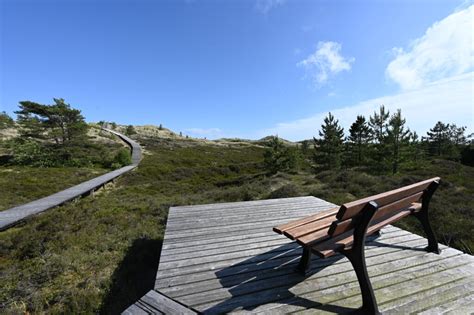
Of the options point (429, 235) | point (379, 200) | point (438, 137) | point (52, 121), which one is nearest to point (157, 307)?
point (379, 200)

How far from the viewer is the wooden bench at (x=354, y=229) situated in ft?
6.15

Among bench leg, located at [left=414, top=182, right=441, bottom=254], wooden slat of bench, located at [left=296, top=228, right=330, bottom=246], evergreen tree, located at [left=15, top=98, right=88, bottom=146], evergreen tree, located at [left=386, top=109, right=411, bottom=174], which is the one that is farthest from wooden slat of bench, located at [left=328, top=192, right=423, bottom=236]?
evergreen tree, located at [left=15, top=98, right=88, bottom=146]

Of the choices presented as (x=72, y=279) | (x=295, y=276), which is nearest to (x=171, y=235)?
(x=72, y=279)

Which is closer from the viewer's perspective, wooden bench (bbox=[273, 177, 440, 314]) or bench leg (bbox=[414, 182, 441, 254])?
wooden bench (bbox=[273, 177, 440, 314])

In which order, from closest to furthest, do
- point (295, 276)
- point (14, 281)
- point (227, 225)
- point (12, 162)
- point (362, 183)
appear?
1. point (295, 276)
2. point (14, 281)
3. point (227, 225)
4. point (362, 183)
5. point (12, 162)

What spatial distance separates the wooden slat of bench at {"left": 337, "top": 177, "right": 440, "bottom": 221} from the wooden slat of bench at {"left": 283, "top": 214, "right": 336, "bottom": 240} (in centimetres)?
56

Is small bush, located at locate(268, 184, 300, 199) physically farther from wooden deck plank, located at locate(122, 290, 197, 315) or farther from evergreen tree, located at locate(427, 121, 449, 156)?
evergreen tree, located at locate(427, 121, 449, 156)

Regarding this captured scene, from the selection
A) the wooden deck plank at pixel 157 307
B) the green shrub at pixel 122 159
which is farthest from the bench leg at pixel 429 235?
the green shrub at pixel 122 159

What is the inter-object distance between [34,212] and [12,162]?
18437mm

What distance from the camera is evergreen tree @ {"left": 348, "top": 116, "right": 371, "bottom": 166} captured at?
69.4ft

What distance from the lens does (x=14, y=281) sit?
11.7ft

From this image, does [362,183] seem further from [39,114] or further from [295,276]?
[39,114]

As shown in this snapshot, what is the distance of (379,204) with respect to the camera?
210 cm

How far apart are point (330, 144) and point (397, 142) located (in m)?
5.47
